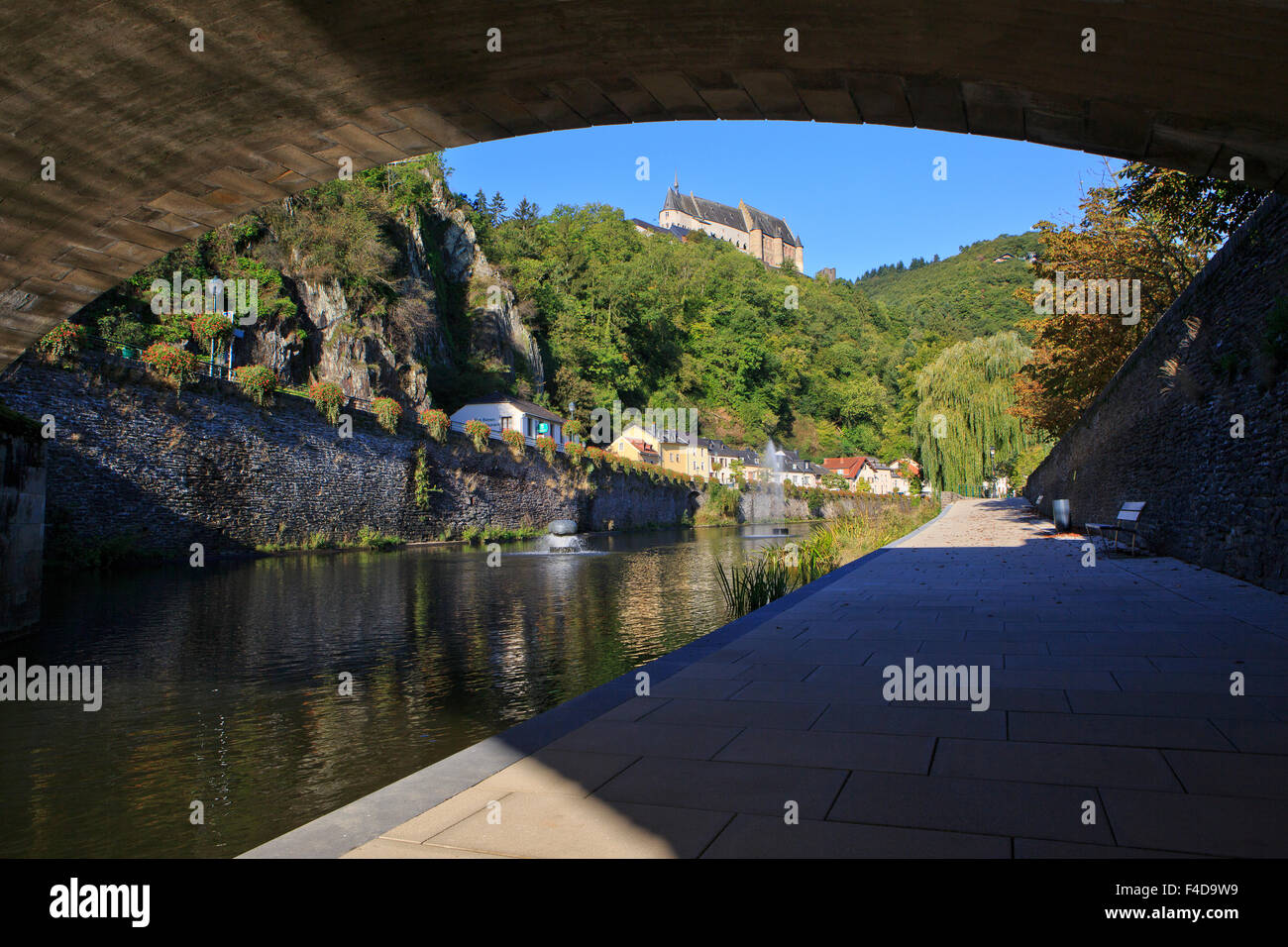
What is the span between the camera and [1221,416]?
31.9 ft

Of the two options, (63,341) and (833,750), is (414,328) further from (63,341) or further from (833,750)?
(833,750)

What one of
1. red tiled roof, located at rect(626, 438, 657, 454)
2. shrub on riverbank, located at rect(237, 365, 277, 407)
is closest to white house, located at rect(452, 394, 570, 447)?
shrub on riverbank, located at rect(237, 365, 277, 407)

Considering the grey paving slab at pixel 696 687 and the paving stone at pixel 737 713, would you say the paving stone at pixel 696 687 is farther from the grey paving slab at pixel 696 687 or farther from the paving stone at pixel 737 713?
the paving stone at pixel 737 713

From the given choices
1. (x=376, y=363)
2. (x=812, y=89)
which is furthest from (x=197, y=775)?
(x=376, y=363)

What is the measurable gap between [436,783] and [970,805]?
1955mm

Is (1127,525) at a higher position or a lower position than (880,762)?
higher

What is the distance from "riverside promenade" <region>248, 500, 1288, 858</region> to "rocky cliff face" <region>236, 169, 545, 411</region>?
26047 mm

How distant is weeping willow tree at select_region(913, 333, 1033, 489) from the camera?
3694cm

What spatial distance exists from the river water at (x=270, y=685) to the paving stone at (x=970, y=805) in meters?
2.85

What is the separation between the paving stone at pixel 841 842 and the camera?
2.38m

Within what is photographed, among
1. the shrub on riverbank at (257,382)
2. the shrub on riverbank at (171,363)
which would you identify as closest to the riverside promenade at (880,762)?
the shrub on riverbank at (171,363)

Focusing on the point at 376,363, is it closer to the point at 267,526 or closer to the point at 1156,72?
the point at 267,526

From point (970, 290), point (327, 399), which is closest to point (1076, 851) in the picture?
point (327, 399)

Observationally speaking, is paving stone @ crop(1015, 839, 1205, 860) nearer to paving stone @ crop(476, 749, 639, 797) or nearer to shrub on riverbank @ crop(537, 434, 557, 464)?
paving stone @ crop(476, 749, 639, 797)
